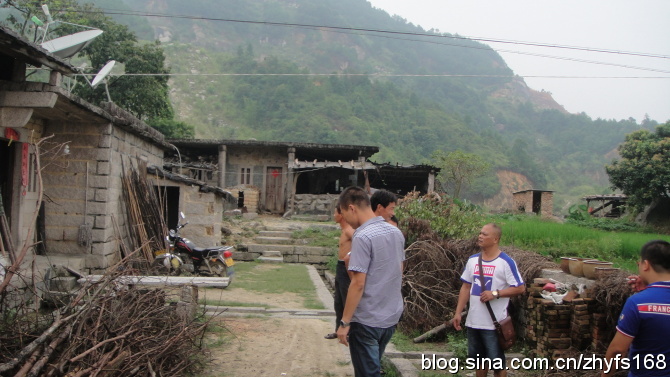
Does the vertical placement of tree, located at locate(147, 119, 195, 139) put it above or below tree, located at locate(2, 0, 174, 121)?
below

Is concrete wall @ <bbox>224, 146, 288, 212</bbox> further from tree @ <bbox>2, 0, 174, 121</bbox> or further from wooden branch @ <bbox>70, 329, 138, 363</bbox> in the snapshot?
wooden branch @ <bbox>70, 329, 138, 363</bbox>

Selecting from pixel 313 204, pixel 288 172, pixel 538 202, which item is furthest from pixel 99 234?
pixel 538 202

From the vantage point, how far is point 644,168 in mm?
24984

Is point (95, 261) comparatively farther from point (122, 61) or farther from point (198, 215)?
point (122, 61)

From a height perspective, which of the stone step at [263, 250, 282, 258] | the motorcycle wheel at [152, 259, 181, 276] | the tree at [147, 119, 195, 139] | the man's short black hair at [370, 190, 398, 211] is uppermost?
the tree at [147, 119, 195, 139]

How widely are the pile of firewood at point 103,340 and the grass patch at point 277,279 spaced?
150 inches

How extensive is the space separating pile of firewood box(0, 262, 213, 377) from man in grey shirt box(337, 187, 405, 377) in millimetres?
1702

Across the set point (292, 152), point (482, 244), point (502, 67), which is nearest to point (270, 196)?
point (292, 152)

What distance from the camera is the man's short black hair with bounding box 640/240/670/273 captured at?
302cm

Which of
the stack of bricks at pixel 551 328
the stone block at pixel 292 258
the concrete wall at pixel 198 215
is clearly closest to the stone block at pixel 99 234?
the concrete wall at pixel 198 215

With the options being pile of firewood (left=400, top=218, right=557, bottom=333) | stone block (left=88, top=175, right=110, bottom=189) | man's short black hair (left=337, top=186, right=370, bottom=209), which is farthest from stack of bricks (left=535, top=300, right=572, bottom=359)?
stone block (left=88, top=175, right=110, bottom=189)

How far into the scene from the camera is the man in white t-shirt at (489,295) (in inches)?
161

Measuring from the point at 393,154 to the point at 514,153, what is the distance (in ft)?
64.0

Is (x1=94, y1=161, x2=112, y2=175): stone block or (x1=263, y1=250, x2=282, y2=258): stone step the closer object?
(x1=94, y1=161, x2=112, y2=175): stone block
